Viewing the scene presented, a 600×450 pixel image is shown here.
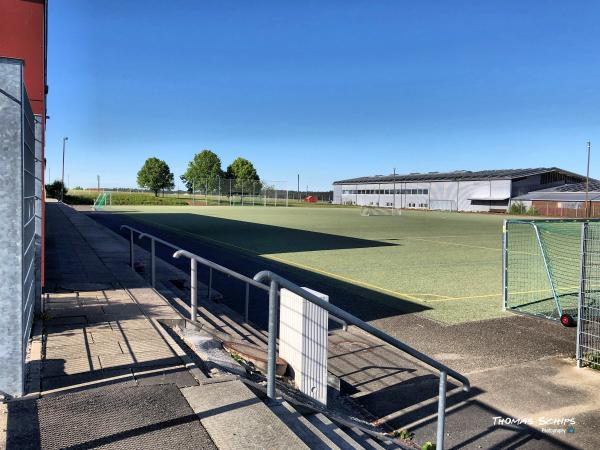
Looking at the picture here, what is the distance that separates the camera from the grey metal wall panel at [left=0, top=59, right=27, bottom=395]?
119 inches

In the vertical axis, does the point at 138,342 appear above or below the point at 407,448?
above

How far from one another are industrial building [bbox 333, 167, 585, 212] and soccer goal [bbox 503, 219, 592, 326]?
48899 millimetres

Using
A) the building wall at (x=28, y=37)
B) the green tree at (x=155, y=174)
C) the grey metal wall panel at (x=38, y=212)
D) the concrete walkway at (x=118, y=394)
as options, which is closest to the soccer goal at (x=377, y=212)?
the building wall at (x=28, y=37)

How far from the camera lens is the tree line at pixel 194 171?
312ft

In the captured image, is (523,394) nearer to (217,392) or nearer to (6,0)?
(217,392)

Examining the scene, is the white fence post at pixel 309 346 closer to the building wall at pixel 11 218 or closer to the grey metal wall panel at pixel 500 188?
the building wall at pixel 11 218

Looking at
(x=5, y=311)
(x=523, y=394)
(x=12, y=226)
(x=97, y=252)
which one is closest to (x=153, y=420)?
(x=5, y=311)

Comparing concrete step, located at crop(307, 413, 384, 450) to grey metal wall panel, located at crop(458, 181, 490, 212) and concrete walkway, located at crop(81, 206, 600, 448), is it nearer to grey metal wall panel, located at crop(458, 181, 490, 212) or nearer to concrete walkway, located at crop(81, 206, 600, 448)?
concrete walkway, located at crop(81, 206, 600, 448)

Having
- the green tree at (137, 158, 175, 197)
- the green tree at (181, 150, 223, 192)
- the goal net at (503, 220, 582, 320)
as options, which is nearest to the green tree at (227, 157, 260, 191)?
the green tree at (181, 150, 223, 192)

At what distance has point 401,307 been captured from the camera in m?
8.72

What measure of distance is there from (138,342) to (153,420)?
1.67 meters

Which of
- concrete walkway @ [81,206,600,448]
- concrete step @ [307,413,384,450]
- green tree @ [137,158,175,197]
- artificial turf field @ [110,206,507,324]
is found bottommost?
concrete walkway @ [81,206,600,448]

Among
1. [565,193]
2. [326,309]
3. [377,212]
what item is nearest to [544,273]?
[326,309]

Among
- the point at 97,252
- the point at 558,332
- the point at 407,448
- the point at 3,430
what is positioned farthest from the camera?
the point at 97,252
